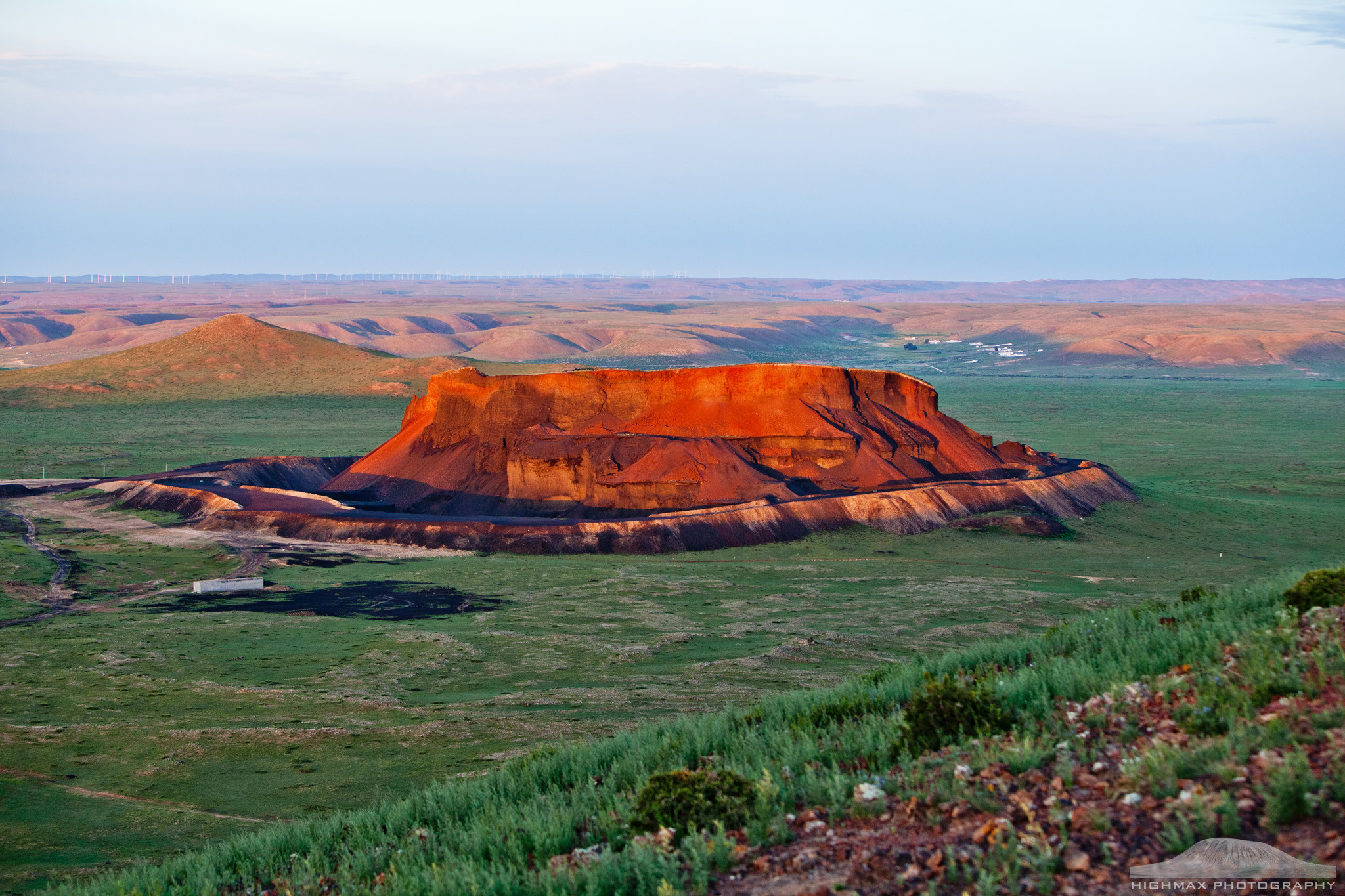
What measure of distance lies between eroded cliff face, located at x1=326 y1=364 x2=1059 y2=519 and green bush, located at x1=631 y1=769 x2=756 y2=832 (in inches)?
2056

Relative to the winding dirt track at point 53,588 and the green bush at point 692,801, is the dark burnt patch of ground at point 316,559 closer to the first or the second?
the winding dirt track at point 53,588

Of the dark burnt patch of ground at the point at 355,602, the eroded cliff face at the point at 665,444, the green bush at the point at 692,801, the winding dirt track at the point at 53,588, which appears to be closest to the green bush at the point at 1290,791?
the green bush at the point at 692,801

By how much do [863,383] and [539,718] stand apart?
2076 inches

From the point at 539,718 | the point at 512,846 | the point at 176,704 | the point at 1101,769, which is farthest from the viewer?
the point at 176,704

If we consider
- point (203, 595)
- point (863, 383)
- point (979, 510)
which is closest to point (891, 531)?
point (979, 510)

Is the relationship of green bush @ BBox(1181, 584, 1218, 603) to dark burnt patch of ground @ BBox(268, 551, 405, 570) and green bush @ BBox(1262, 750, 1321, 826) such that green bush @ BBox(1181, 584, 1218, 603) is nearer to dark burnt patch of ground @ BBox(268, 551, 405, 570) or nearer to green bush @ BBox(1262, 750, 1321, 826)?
green bush @ BBox(1262, 750, 1321, 826)


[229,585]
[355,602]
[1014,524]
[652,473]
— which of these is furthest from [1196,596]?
[652,473]

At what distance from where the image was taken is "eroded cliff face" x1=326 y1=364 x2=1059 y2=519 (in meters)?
68.4

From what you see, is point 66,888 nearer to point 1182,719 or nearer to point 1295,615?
point 1182,719

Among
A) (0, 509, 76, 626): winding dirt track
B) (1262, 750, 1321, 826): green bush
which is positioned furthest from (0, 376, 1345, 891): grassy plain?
(1262, 750, 1321, 826): green bush

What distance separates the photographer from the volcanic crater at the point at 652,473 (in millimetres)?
62469

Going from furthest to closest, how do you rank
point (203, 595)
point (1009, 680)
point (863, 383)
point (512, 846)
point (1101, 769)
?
point (863, 383)
point (203, 595)
point (1009, 680)
point (512, 846)
point (1101, 769)

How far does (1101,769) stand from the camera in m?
11.7

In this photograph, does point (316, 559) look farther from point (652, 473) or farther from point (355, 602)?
point (652, 473)
